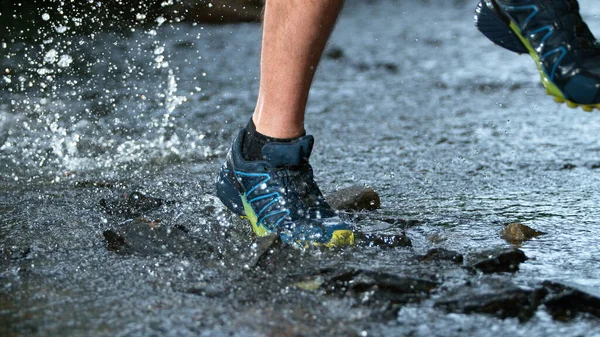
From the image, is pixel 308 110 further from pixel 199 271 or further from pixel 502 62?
pixel 199 271

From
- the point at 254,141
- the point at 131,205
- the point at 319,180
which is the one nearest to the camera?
the point at 254,141

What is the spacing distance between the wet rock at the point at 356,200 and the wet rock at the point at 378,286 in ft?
2.56

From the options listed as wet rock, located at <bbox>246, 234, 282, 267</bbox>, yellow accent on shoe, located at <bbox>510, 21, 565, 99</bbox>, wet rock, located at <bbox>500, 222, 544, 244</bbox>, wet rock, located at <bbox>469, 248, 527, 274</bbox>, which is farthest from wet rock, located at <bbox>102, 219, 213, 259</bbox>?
yellow accent on shoe, located at <bbox>510, 21, 565, 99</bbox>

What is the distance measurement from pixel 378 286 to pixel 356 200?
0.86 metres

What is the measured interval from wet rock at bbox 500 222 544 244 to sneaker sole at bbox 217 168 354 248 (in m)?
0.44

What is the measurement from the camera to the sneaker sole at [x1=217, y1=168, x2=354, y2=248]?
2211 mm

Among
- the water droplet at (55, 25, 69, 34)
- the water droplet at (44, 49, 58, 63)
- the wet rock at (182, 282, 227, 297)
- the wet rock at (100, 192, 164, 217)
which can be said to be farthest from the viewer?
the water droplet at (55, 25, 69, 34)

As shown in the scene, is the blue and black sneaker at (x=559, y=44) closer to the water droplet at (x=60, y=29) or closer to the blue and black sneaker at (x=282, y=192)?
the blue and black sneaker at (x=282, y=192)

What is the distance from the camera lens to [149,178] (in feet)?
10.4

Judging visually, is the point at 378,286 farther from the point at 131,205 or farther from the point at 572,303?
the point at 131,205

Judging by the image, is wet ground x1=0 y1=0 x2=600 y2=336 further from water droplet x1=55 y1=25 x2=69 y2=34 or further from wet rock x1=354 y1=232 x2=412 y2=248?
water droplet x1=55 y1=25 x2=69 y2=34

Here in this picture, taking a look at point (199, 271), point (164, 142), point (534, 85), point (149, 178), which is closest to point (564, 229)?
point (199, 271)

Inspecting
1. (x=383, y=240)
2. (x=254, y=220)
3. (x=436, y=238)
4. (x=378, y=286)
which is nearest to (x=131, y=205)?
(x=254, y=220)

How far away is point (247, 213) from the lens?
2.47 metres
